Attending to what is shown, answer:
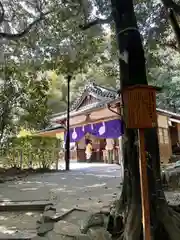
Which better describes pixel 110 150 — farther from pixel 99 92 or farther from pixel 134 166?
pixel 134 166

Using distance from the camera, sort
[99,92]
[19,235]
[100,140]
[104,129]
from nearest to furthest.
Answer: [19,235]
[104,129]
[99,92]
[100,140]

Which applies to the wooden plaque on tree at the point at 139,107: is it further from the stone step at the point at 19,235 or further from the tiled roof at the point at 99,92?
the tiled roof at the point at 99,92

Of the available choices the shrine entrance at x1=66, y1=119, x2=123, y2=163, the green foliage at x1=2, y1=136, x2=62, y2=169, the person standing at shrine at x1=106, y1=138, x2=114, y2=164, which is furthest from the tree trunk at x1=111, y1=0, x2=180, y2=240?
the person standing at shrine at x1=106, y1=138, x2=114, y2=164

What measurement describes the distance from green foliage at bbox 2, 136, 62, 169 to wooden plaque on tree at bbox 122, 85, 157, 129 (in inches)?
356

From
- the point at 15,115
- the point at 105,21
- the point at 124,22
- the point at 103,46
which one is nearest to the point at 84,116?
the point at 15,115

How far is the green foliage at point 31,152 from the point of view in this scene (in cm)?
1172

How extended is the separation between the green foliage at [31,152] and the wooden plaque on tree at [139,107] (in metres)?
9.04

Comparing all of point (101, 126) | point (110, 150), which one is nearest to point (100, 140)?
point (110, 150)

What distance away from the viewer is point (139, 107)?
3.39 metres

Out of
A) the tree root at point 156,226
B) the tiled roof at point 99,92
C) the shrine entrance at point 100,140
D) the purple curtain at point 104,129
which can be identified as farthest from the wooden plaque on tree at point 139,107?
the tiled roof at point 99,92

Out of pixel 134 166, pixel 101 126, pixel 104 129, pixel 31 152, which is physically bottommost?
pixel 134 166

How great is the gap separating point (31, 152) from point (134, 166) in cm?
899

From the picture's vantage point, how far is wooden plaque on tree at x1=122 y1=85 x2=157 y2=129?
336 centimetres

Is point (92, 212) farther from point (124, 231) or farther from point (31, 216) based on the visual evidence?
point (31, 216)
